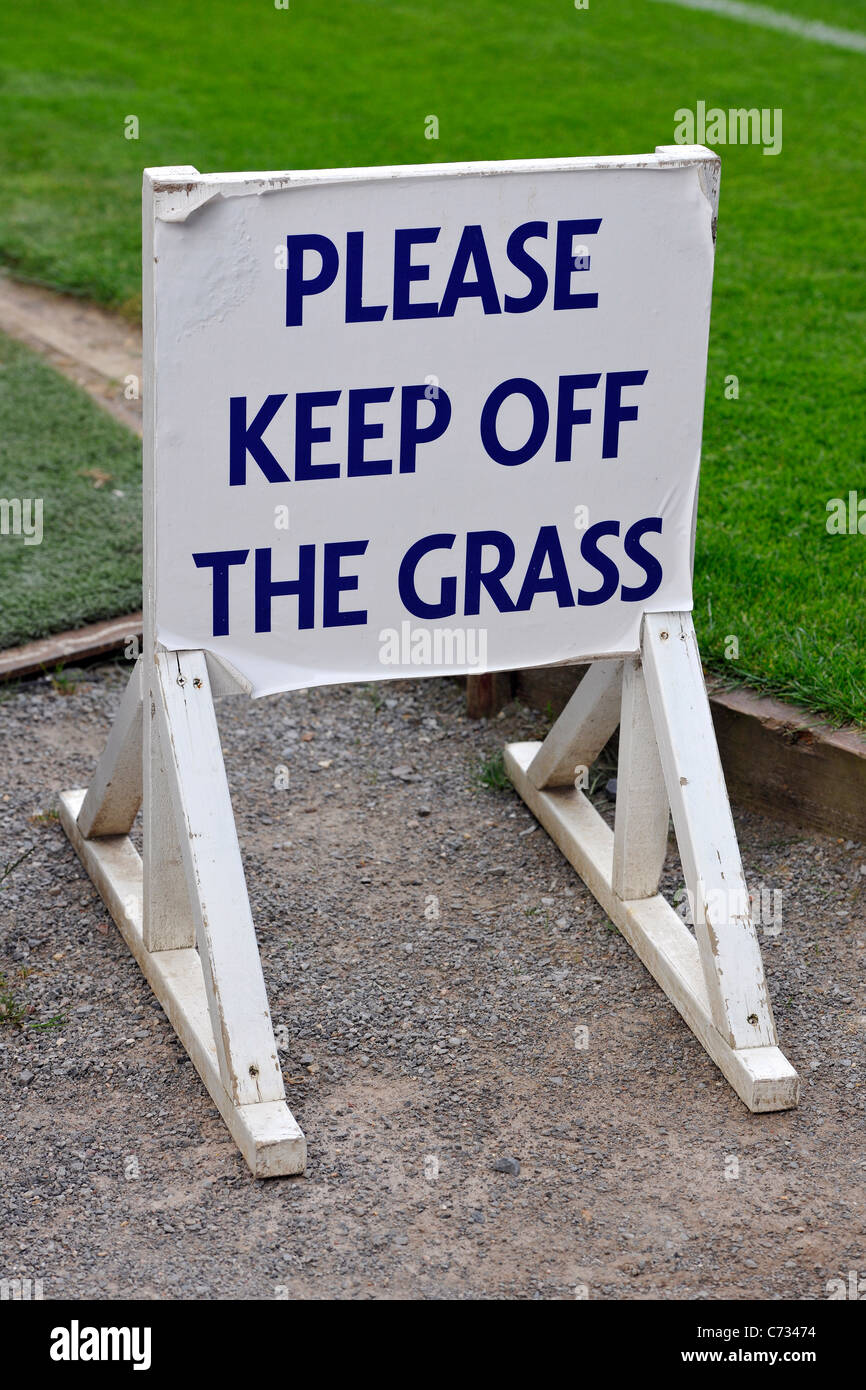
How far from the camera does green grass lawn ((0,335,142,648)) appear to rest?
5035 millimetres

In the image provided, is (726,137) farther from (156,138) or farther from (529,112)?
(156,138)

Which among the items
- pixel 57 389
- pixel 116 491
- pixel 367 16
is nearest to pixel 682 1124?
pixel 116 491

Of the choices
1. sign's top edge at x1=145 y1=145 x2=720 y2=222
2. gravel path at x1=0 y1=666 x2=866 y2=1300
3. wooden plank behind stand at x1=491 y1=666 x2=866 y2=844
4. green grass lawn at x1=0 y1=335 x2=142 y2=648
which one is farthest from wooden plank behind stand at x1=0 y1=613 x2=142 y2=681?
sign's top edge at x1=145 y1=145 x2=720 y2=222

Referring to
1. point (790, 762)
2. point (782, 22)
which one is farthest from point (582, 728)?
point (782, 22)

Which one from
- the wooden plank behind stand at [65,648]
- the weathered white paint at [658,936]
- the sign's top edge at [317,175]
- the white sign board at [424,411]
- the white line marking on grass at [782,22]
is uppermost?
the white line marking on grass at [782,22]

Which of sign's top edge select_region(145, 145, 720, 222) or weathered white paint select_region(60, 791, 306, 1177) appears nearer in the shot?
sign's top edge select_region(145, 145, 720, 222)

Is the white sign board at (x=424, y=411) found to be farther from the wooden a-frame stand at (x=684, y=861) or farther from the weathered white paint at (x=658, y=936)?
the weathered white paint at (x=658, y=936)

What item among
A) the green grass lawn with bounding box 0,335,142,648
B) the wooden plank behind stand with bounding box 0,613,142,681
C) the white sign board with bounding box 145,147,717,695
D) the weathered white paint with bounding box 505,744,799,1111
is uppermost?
the white sign board with bounding box 145,147,717,695

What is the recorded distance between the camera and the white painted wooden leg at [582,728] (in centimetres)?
388

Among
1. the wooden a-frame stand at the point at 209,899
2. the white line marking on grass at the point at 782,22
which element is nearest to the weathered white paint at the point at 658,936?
the wooden a-frame stand at the point at 209,899

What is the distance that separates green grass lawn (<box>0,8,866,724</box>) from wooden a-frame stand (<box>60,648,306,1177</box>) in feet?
5.12

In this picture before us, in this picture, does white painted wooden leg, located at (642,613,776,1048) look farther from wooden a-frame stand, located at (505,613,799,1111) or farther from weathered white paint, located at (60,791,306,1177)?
weathered white paint, located at (60,791,306,1177)

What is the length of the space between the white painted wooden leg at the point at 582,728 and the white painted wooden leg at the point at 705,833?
0.27 m

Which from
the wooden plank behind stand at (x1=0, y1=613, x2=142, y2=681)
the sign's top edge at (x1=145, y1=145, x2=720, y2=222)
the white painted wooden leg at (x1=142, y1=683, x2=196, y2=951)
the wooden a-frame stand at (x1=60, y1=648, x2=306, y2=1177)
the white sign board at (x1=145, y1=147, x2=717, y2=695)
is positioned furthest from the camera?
the wooden plank behind stand at (x1=0, y1=613, x2=142, y2=681)
